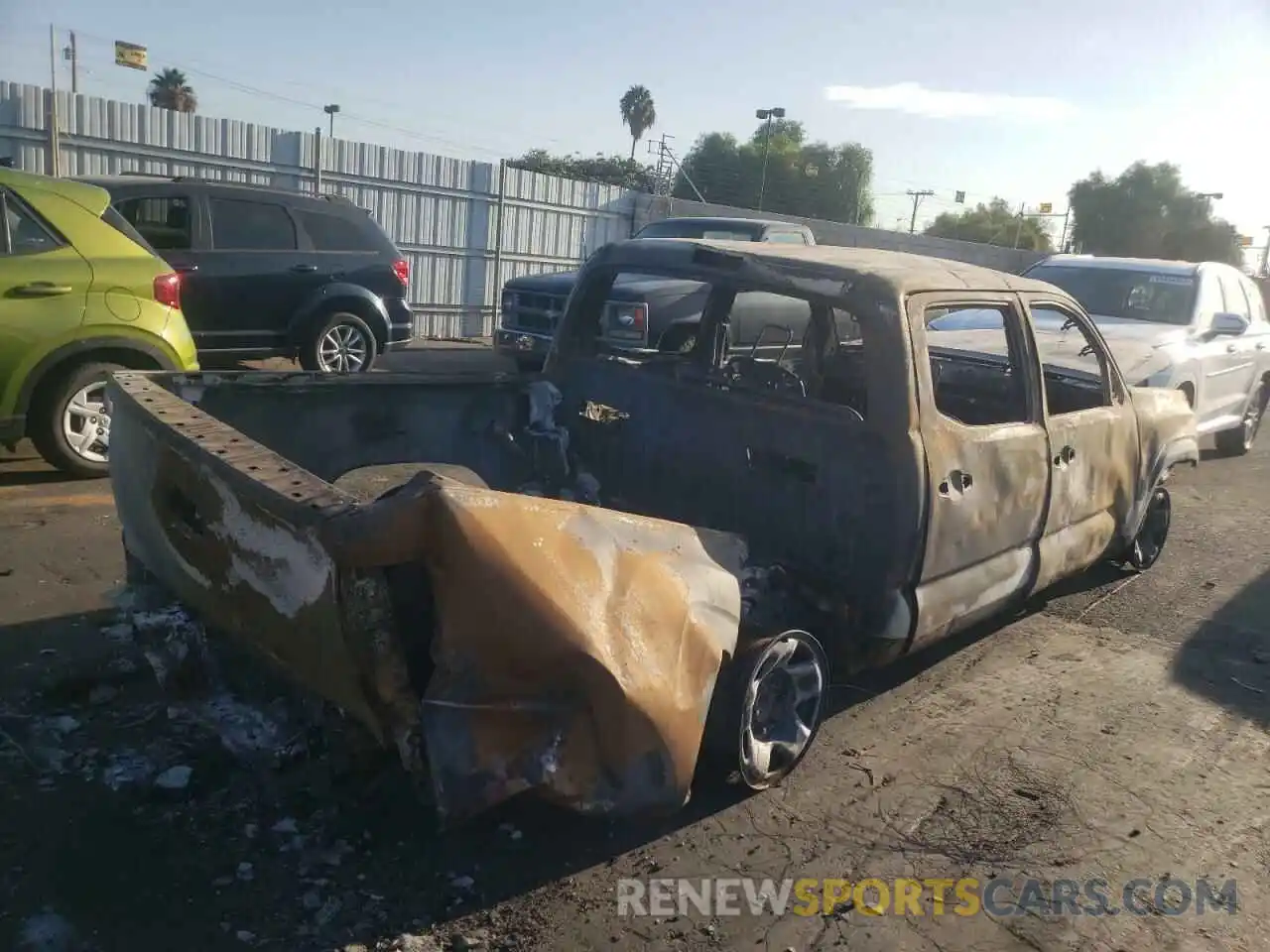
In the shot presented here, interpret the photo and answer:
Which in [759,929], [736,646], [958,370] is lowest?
[759,929]

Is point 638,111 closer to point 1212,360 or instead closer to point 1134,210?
point 1134,210

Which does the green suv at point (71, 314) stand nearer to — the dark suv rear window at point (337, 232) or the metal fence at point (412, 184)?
the dark suv rear window at point (337, 232)

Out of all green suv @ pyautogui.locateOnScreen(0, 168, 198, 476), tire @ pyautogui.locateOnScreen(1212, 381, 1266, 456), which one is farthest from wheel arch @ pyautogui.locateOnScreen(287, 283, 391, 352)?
tire @ pyautogui.locateOnScreen(1212, 381, 1266, 456)

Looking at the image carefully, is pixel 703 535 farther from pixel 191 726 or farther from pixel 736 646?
pixel 191 726

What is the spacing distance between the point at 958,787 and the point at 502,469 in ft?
7.30

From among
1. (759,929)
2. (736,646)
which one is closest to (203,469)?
(736,646)

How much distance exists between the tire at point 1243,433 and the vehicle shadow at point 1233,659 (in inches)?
211

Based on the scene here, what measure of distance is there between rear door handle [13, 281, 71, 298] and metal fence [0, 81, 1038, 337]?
6.80 metres

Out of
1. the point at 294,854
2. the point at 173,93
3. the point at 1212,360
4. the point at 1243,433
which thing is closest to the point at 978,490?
the point at 294,854

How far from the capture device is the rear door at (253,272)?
9383 millimetres

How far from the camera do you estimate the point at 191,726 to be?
3.71 m

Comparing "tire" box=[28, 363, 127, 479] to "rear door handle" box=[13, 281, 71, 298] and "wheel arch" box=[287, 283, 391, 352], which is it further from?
"wheel arch" box=[287, 283, 391, 352]
